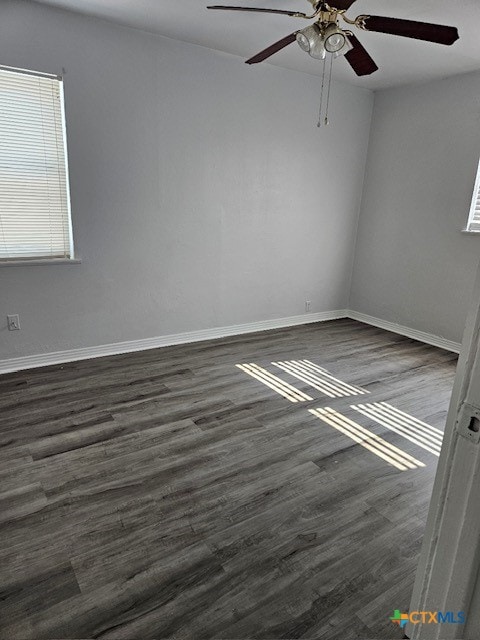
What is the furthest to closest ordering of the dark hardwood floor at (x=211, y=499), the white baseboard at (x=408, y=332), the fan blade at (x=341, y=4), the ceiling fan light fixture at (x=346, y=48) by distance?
the white baseboard at (x=408, y=332) < the ceiling fan light fixture at (x=346, y=48) < the fan blade at (x=341, y=4) < the dark hardwood floor at (x=211, y=499)

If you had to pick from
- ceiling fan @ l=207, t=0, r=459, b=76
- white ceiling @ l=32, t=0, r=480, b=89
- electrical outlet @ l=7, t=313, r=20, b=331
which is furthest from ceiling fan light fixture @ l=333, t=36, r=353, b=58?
electrical outlet @ l=7, t=313, r=20, b=331

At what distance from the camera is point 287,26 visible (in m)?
A: 2.92

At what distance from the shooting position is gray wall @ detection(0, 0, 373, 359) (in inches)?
122

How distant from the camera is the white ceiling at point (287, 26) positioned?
2609mm

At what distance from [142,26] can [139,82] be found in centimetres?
38

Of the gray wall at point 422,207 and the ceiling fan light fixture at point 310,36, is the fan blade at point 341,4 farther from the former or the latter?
the gray wall at point 422,207

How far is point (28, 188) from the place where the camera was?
119 inches

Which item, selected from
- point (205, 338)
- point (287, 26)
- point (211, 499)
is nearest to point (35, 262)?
point (205, 338)

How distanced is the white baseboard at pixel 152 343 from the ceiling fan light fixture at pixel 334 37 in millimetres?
2680

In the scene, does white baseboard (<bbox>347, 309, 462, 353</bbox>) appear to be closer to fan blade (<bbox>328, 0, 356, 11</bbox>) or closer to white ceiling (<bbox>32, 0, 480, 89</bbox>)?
white ceiling (<bbox>32, 0, 480, 89</bbox>)

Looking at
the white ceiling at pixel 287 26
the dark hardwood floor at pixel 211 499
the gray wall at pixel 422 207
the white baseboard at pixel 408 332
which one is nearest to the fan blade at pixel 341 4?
the white ceiling at pixel 287 26

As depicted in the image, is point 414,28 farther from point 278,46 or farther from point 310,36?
point 278,46

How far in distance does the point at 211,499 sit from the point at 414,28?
2517 millimetres

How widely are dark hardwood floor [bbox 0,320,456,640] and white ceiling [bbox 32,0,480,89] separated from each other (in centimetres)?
260
